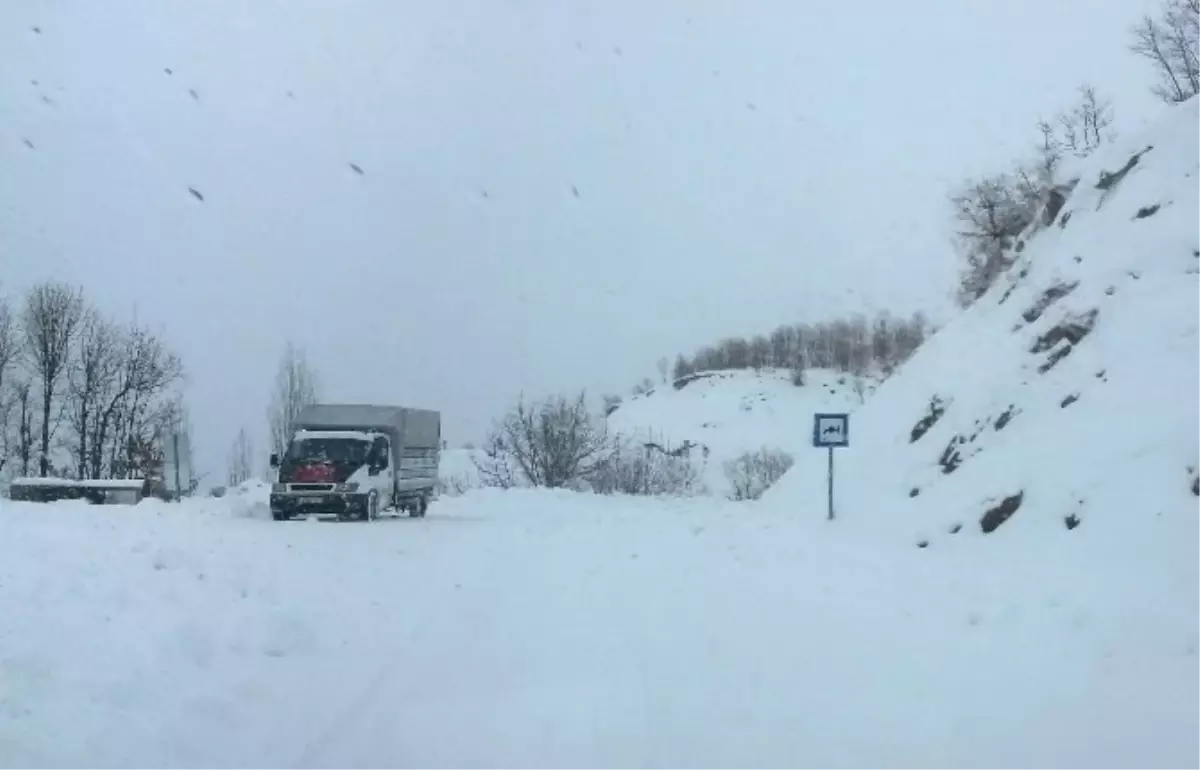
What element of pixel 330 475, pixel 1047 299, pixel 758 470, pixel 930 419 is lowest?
pixel 758 470

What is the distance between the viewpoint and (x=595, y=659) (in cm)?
1103

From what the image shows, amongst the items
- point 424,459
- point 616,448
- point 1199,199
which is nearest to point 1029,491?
point 1199,199

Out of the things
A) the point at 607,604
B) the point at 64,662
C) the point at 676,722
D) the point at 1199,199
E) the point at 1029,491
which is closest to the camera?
the point at 676,722

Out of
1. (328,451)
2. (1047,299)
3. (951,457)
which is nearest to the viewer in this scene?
(951,457)

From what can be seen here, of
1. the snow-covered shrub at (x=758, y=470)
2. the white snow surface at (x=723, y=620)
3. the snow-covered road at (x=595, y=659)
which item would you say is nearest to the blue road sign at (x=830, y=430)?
the white snow surface at (x=723, y=620)

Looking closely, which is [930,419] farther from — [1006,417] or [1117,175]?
[1117,175]

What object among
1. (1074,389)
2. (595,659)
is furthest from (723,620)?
(1074,389)

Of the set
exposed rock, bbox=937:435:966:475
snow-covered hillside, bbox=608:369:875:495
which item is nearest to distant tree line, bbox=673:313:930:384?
snow-covered hillside, bbox=608:369:875:495

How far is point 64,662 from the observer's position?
922cm

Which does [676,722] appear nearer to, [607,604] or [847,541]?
[607,604]

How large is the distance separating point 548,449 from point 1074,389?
4689 centimetres

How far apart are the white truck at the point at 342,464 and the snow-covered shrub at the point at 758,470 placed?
45.3 m

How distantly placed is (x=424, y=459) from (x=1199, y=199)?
24418mm

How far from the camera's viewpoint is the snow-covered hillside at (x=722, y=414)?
226ft
